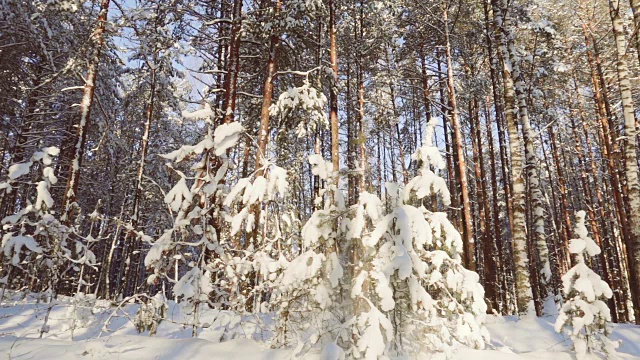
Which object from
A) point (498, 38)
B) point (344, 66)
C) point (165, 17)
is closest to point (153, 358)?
point (165, 17)

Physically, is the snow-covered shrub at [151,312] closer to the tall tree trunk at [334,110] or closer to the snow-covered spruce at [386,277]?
the snow-covered spruce at [386,277]

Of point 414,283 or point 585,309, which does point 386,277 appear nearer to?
point 414,283

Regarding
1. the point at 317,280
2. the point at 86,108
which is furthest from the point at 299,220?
the point at 86,108

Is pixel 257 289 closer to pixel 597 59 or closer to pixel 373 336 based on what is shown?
pixel 373 336

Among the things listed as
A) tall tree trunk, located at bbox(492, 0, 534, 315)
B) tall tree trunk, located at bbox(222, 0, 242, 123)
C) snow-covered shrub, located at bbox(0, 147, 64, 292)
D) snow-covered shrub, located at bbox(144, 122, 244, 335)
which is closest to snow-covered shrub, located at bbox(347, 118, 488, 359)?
snow-covered shrub, located at bbox(144, 122, 244, 335)

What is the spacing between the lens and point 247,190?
385 cm

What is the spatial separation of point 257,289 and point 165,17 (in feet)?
26.3

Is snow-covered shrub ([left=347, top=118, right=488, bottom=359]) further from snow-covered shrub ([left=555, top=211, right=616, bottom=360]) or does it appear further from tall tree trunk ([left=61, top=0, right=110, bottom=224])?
tall tree trunk ([left=61, top=0, right=110, bottom=224])

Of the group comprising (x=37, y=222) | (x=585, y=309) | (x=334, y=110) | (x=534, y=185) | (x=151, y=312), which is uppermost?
(x=334, y=110)

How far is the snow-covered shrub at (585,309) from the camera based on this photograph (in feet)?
12.1

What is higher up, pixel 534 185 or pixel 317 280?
pixel 534 185

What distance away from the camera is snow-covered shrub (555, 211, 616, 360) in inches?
145

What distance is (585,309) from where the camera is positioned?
370cm

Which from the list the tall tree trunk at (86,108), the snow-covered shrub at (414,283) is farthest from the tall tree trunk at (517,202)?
the tall tree trunk at (86,108)
